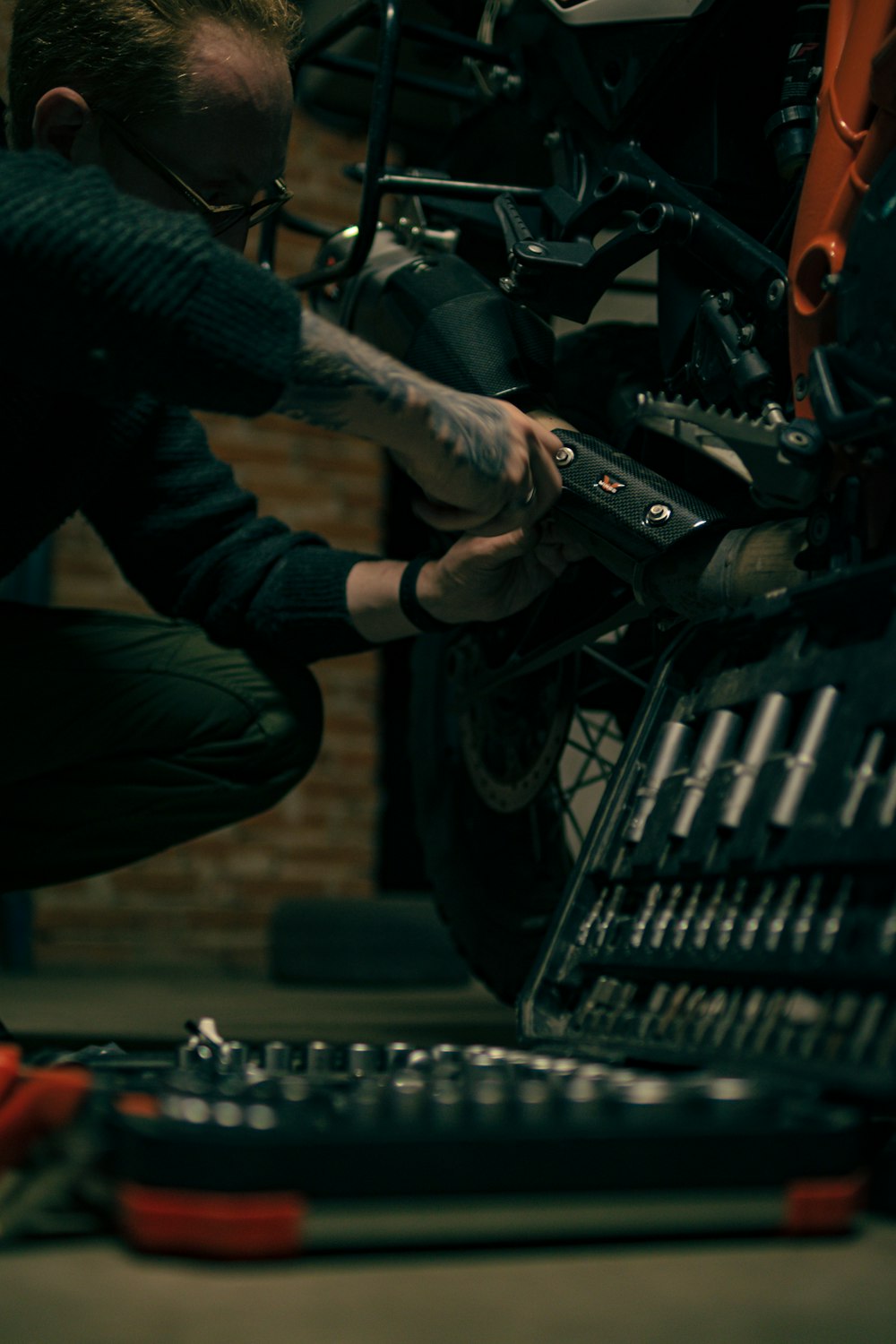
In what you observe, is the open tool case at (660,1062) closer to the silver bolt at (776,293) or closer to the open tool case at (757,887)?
the open tool case at (757,887)

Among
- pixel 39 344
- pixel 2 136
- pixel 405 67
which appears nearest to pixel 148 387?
pixel 39 344

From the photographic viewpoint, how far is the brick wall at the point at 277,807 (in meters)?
3.04

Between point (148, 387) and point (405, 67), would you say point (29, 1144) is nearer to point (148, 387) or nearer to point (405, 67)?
point (148, 387)

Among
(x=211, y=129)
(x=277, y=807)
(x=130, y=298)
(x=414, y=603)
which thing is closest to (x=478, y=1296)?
(x=130, y=298)

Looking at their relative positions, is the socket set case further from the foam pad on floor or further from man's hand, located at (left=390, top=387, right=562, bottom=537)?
the foam pad on floor

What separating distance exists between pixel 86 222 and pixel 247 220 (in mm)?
493

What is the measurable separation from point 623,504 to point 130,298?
0.44 m

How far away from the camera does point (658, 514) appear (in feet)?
3.33

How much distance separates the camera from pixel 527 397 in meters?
1.14

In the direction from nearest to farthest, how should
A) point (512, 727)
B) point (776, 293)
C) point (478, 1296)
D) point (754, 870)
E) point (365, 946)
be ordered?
point (478, 1296) → point (754, 870) → point (776, 293) → point (512, 727) → point (365, 946)

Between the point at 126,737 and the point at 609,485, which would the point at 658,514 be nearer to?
the point at 609,485


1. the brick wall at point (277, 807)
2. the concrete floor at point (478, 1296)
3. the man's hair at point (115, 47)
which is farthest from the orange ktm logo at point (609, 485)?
the brick wall at point (277, 807)

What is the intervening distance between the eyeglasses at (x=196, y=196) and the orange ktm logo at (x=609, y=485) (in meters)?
0.39

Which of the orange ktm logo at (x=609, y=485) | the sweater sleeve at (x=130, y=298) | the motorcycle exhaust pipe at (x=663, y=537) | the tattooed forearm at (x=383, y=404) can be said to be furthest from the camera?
the orange ktm logo at (x=609, y=485)
